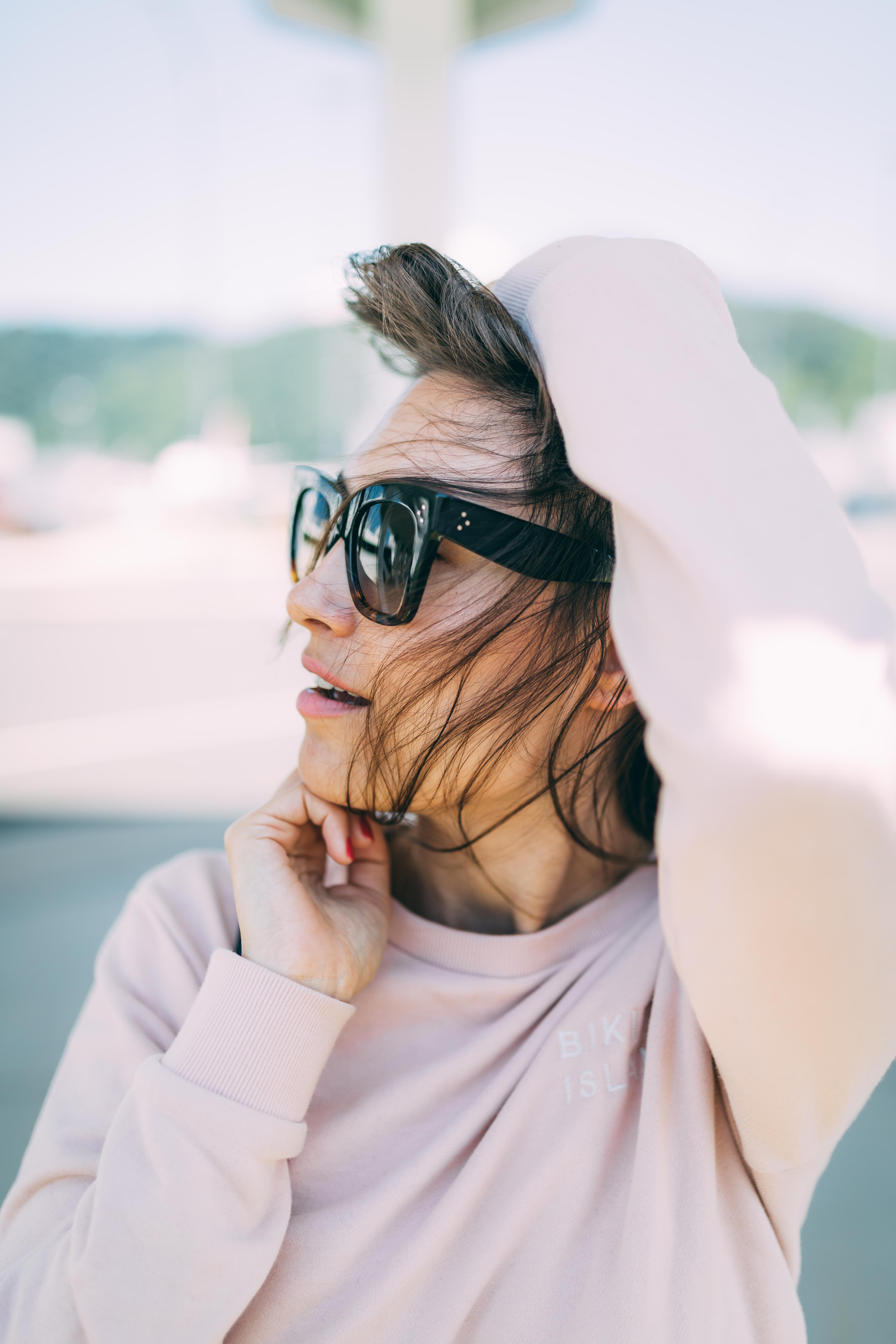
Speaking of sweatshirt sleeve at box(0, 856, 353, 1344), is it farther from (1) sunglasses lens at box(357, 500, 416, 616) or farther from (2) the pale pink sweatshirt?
(1) sunglasses lens at box(357, 500, 416, 616)

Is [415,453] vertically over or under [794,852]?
over

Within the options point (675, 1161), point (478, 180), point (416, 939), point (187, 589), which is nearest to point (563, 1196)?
point (675, 1161)

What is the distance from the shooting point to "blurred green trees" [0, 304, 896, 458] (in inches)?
346

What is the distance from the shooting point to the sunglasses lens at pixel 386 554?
0.99 meters

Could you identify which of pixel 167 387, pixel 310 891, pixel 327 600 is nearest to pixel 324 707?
pixel 327 600

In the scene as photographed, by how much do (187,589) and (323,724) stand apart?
923cm

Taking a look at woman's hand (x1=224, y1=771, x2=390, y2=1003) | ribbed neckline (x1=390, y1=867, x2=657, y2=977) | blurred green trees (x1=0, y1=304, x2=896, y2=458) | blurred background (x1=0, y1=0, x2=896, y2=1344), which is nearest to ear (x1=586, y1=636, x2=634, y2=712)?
ribbed neckline (x1=390, y1=867, x2=657, y2=977)

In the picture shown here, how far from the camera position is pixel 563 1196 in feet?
3.04

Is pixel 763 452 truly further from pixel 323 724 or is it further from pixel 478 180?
pixel 478 180

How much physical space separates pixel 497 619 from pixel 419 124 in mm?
7325

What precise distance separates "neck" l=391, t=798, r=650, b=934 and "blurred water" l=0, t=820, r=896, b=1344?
151 centimetres

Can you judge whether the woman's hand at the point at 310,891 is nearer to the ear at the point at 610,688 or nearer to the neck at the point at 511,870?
the neck at the point at 511,870

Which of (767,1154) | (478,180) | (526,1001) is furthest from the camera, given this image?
(478,180)

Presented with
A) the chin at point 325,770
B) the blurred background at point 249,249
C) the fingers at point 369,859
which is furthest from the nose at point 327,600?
the blurred background at point 249,249
